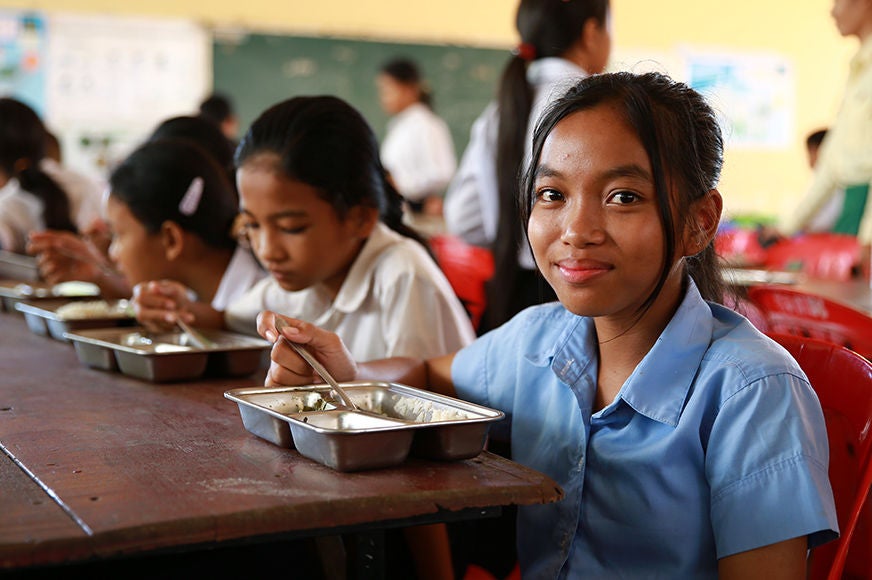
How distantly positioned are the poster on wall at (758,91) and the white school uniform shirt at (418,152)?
7.41 feet

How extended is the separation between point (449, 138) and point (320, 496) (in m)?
5.86

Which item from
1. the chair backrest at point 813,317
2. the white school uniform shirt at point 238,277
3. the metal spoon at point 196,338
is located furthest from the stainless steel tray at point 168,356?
the chair backrest at point 813,317

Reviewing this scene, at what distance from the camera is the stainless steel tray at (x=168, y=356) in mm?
1354

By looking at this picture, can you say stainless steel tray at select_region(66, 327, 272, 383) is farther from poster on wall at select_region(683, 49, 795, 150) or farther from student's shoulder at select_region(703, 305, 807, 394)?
poster on wall at select_region(683, 49, 795, 150)

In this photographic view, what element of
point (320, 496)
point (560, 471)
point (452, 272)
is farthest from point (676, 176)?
point (452, 272)

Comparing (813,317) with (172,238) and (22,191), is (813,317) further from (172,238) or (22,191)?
(22,191)

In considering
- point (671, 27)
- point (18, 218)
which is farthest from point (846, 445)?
point (671, 27)

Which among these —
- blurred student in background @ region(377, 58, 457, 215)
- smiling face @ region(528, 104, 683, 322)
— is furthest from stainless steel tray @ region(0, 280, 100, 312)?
blurred student in background @ region(377, 58, 457, 215)

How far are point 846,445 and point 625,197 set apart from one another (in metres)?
0.34

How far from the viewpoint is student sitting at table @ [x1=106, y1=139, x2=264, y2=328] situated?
209cm

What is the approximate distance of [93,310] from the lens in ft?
6.12

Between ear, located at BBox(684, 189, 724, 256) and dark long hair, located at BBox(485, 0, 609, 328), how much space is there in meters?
1.30

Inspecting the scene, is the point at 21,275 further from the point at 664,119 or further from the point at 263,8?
the point at 263,8

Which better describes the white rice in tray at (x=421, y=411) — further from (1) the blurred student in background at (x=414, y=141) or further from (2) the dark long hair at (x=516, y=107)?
(1) the blurred student in background at (x=414, y=141)
